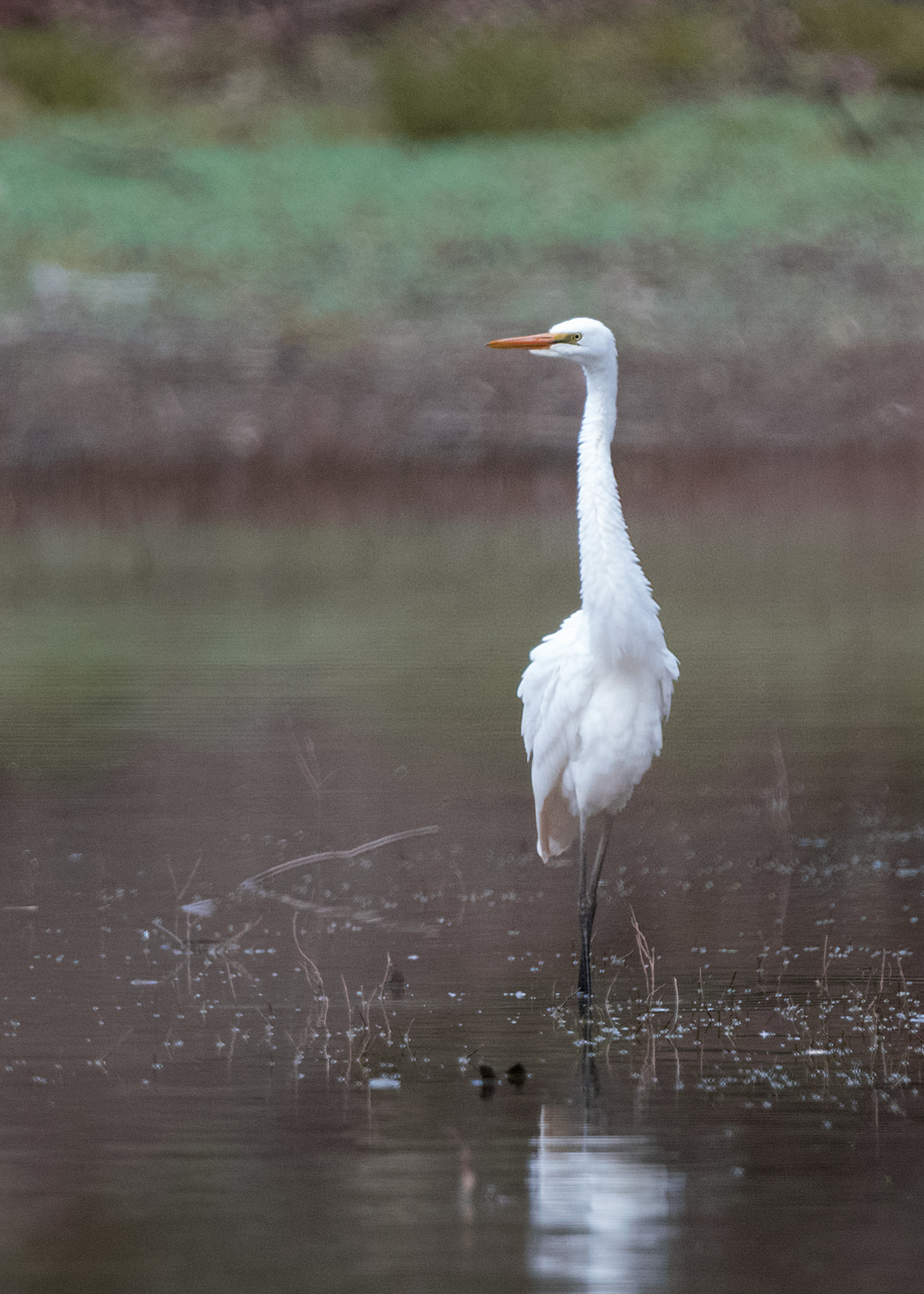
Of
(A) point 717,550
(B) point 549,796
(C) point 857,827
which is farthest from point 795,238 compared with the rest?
(B) point 549,796

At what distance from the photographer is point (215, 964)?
6.86 meters

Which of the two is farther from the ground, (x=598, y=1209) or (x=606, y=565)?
(x=606, y=565)

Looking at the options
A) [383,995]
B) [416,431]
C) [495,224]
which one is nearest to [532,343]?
[383,995]

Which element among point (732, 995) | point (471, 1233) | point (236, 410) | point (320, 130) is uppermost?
point (320, 130)

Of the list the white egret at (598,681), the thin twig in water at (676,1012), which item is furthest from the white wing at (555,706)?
the thin twig in water at (676,1012)

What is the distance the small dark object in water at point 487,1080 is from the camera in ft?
18.1

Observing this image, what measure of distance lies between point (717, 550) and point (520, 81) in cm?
820

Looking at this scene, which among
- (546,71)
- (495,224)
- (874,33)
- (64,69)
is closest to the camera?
(495,224)

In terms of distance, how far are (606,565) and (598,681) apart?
0.33m

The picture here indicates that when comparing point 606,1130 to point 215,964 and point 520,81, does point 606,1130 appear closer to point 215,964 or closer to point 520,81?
point 215,964

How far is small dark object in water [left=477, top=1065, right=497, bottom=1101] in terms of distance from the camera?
5.52 metres

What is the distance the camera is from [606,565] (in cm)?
690

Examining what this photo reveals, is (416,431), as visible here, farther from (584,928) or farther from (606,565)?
(584,928)

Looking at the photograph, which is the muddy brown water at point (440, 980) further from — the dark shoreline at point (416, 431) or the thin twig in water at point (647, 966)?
the dark shoreline at point (416, 431)
